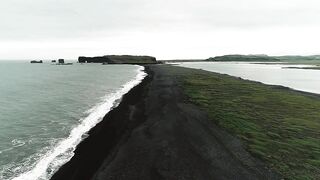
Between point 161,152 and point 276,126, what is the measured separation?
1435 centimetres

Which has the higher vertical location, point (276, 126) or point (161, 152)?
point (161, 152)

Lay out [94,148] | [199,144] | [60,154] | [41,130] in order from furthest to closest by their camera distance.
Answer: [41,130]
[199,144]
[94,148]
[60,154]

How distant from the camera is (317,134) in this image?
2992cm

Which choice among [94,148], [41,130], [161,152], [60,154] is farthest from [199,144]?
[41,130]

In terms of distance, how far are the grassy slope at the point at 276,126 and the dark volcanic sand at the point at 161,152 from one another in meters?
1.43

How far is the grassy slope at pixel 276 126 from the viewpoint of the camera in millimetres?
22594

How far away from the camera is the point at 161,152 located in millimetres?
24156

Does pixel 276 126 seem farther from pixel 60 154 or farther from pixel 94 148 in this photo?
pixel 60 154

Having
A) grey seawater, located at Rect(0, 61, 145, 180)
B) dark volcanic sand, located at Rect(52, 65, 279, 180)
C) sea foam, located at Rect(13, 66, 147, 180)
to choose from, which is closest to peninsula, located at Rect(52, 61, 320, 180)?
dark volcanic sand, located at Rect(52, 65, 279, 180)

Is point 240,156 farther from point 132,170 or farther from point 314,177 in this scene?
point 132,170

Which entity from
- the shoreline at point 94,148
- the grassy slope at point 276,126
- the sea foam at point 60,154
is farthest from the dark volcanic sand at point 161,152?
the grassy slope at point 276,126

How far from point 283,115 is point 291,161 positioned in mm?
16873

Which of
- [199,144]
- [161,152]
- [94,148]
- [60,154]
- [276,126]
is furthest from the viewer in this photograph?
[276,126]

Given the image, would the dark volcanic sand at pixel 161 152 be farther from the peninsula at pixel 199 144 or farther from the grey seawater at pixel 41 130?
the grey seawater at pixel 41 130
